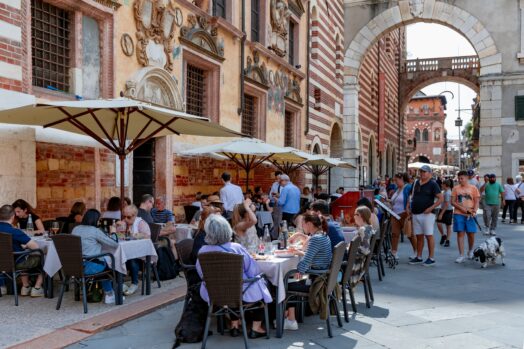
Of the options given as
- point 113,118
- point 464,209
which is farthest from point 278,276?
point 464,209

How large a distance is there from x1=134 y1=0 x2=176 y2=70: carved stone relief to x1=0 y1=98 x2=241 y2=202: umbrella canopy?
7.27ft

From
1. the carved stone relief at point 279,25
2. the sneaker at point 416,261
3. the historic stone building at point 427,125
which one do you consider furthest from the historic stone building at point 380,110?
the historic stone building at point 427,125

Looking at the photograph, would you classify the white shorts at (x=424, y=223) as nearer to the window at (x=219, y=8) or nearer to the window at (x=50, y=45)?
the window at (x=50, y=45)

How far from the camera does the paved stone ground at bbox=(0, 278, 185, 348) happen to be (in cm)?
510

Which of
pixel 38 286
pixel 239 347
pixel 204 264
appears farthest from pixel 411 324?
pixel 38 286

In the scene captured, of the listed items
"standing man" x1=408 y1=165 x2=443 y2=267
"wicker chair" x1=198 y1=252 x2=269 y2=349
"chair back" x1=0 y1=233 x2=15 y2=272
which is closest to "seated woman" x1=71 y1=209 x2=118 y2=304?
"chair back" x1=0 y1=233 x2=15 y2=272

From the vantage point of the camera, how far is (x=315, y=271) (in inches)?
205

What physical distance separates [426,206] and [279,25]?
9.79 meters

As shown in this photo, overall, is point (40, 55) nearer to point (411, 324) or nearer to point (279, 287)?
point (279, 287)

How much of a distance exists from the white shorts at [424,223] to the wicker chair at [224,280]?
5118mm

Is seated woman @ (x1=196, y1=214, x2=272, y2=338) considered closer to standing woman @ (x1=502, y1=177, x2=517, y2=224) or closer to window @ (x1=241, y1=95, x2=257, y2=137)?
window @ (x1=241, y1=95, x2=257, y2=137)

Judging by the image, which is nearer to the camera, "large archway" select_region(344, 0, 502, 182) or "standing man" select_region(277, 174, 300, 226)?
"standing man" select_region(277, 174, 300, 226)

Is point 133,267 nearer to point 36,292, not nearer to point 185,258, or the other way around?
point 36,292

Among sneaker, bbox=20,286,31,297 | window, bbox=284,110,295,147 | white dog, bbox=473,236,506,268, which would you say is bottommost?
sneaker, bbox=20,286,31,297
